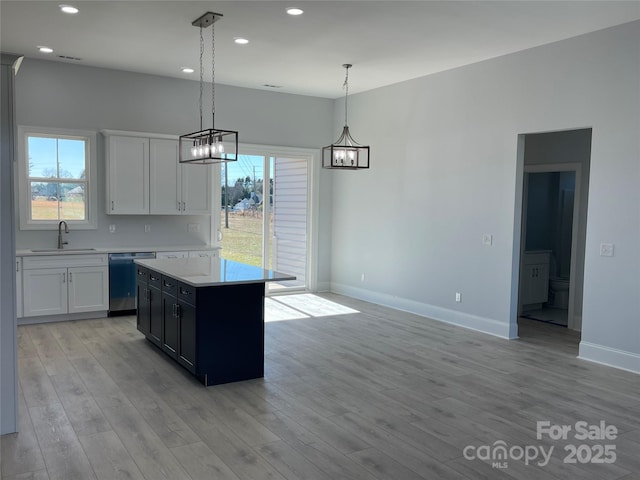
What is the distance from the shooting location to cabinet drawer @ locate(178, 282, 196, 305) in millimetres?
4280

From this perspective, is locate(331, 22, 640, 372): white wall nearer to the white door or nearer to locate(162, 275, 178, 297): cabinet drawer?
the white door

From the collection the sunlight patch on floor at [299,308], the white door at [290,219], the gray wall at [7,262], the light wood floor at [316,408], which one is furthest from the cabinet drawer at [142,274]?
the white door at [290,219]

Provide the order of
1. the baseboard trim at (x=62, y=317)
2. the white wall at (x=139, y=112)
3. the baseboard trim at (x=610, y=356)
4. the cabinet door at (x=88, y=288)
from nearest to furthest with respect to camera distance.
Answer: the baseboard trim at (x=610, y=356) → the baseboard trim at (x=62, y=317) → the cabinet door at (x=88, y=288) → the white wall at (x=139, y=112)

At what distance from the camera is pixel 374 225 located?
8.04 meters

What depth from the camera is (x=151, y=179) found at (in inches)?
278

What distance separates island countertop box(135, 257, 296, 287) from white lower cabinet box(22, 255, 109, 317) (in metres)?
1.33

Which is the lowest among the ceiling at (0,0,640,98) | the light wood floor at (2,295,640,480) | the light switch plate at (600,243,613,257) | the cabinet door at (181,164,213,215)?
the light wood floor at (2,295,640,480)

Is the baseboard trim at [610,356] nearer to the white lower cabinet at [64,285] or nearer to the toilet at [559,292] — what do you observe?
Answer: the toilet at [559,292]

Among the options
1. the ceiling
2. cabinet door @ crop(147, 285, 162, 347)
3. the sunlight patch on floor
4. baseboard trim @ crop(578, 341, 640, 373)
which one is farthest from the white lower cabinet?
baseboard trim @ crop(578, 341, 640, 373)

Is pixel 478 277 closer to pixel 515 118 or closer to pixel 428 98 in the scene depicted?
pixel 515 118

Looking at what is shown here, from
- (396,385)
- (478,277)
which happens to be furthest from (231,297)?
(478,277)

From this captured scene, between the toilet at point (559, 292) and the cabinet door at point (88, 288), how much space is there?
249 inches

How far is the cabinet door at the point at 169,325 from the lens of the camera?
4.71m

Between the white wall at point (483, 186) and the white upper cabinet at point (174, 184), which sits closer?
the white wall at point (483, 186)
